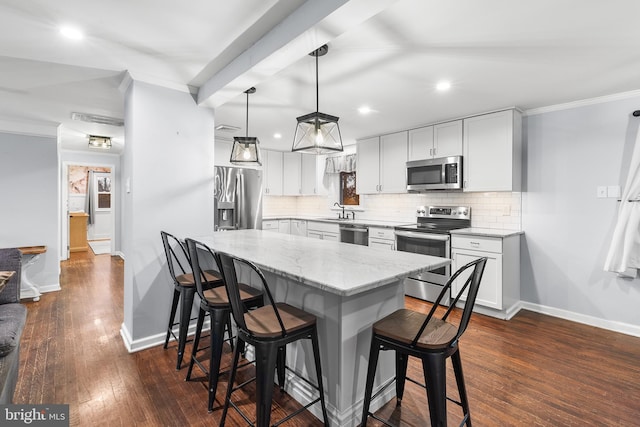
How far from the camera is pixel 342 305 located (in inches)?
65.9

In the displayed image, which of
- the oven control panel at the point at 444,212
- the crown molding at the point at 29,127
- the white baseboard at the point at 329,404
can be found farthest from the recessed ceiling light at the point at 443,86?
the crown molding at the point at 29,127

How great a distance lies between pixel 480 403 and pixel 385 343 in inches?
39.7

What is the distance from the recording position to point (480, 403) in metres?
1.99

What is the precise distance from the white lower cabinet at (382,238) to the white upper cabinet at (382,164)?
0.68m

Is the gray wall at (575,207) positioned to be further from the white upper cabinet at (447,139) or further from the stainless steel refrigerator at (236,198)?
the stainless steel refrigerator at (236,198)

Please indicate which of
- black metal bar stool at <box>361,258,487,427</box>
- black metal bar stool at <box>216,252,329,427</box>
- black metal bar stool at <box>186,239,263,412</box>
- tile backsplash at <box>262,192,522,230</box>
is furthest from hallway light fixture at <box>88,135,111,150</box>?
black metal bar stool at <box>361,258,487,427</box>

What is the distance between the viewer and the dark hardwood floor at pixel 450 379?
6.15 ft

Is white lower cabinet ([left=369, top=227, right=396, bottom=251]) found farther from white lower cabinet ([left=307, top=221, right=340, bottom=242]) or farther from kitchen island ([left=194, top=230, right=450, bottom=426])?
kitchen island ([left=194, top=230, right=450, bottom=426])

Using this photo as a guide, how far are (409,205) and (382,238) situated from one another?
84 centimetres

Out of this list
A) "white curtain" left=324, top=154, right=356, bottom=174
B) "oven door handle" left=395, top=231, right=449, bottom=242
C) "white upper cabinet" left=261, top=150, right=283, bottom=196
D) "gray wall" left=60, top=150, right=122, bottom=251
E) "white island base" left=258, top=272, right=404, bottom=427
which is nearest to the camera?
"white island base" left=258, top=272, right=404, bottom=427

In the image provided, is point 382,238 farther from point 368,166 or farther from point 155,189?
point 155,189

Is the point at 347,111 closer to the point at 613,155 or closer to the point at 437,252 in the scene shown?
the point at 437,252

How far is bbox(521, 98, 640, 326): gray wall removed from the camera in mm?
3129

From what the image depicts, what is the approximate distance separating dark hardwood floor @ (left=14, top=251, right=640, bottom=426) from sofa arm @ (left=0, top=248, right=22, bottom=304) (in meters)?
0.60
